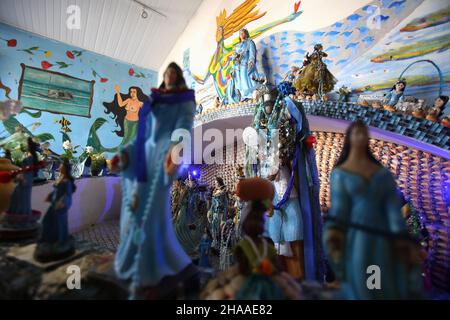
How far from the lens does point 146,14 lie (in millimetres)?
6488

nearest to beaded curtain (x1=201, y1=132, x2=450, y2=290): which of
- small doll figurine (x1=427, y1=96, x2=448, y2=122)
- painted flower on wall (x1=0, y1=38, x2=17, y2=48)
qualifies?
small doll figurine (x1=427, y1=96, x2=448, y2=122)

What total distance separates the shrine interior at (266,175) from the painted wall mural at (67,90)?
→ 0.10 m

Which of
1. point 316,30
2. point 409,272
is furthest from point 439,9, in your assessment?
point 409,272

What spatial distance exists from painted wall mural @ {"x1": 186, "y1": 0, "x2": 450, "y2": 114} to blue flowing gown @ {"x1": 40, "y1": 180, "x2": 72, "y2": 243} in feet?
10.8

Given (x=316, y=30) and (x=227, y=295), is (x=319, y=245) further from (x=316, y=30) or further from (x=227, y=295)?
(x=316, y=30)

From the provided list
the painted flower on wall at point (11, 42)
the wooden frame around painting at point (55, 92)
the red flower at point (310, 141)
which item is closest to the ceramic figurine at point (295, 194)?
the red flower at point (310, 141)

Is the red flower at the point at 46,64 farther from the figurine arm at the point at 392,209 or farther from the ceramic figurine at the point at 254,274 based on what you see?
the figurine arm at the point at 392,209

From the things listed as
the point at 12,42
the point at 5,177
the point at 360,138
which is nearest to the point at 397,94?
the point at 360,138

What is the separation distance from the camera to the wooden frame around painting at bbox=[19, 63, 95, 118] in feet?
20.2

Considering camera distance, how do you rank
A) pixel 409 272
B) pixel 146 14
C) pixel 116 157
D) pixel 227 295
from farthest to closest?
1. pixel 146 14
2. pixel 116 157
3. pixel 227 295
4. pixel 409 272

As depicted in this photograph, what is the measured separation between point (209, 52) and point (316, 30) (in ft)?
10.9

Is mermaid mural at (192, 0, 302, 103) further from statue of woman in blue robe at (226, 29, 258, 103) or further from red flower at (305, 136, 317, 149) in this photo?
red flower at (305, 136, 317, 149)

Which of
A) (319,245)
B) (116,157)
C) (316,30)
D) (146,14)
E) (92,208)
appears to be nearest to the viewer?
(116,157)
